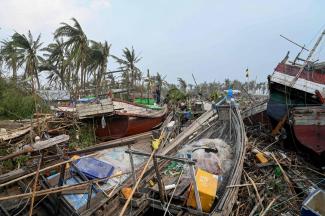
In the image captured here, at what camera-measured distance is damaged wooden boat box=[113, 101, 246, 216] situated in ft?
16.7

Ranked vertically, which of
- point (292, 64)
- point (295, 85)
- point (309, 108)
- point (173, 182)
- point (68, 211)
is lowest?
point (68, 211)

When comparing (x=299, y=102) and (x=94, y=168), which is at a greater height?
(x=299, y=102)

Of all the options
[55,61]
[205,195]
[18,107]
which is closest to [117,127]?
[18,107]

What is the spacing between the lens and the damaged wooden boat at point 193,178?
201 inches

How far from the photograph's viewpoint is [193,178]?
481 centimetres

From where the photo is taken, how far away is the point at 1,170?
7.22 m

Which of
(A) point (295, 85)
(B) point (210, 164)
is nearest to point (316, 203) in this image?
(B) point (210, 164)

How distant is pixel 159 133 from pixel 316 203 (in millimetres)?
6662

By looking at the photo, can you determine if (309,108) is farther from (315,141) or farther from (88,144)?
(88,144)

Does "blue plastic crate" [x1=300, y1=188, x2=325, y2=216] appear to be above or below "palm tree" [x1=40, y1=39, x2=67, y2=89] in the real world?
below

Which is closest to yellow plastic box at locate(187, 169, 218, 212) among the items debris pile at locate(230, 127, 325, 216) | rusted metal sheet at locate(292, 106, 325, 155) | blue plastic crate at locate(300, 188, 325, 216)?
debris pile at locate(230, 127, 325, 216)

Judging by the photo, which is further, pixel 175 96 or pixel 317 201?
pixel 175 96

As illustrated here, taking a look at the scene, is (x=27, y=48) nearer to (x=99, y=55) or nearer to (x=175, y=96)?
(x=99, y=55)

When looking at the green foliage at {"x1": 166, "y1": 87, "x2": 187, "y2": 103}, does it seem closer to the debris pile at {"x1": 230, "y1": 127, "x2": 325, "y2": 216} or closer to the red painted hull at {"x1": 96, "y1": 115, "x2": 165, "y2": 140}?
the red painted hull at {"x1": 96, "y1": 115, "x2": 165, "y2": 140}
